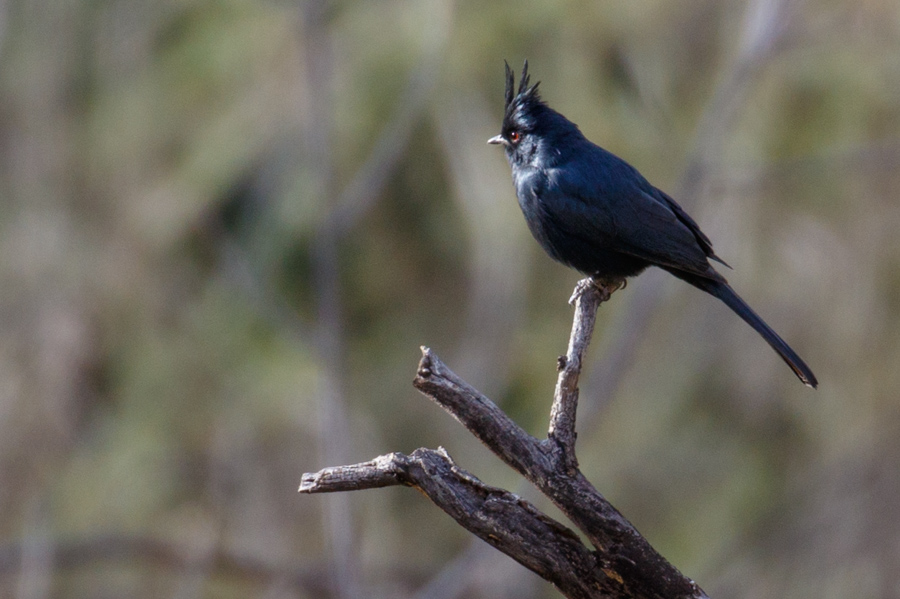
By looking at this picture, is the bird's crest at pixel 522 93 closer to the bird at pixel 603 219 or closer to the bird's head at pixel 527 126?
the bird's head at pixel 527 126

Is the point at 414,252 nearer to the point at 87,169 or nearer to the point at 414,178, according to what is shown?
the point at 414,178

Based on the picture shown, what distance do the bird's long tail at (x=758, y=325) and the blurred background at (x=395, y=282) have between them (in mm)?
2628

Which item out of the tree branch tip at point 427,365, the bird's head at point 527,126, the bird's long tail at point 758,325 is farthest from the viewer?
the bird's head at point 527,126

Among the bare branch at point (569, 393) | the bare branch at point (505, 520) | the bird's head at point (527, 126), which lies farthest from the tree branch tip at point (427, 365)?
the bird's head at point (527, 126)

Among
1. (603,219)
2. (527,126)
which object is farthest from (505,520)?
(527,126)

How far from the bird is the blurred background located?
2.55 meters

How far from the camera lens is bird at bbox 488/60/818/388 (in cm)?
441

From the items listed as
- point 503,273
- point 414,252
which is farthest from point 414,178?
point 503,273

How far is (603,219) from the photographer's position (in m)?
4.49

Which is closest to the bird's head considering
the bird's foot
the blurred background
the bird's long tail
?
the bird's foot

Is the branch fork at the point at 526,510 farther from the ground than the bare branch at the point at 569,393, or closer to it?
Result: closer to it

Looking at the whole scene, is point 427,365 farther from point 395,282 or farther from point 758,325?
point 395,282

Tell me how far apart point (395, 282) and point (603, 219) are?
177 inches

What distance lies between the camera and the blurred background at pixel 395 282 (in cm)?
745
